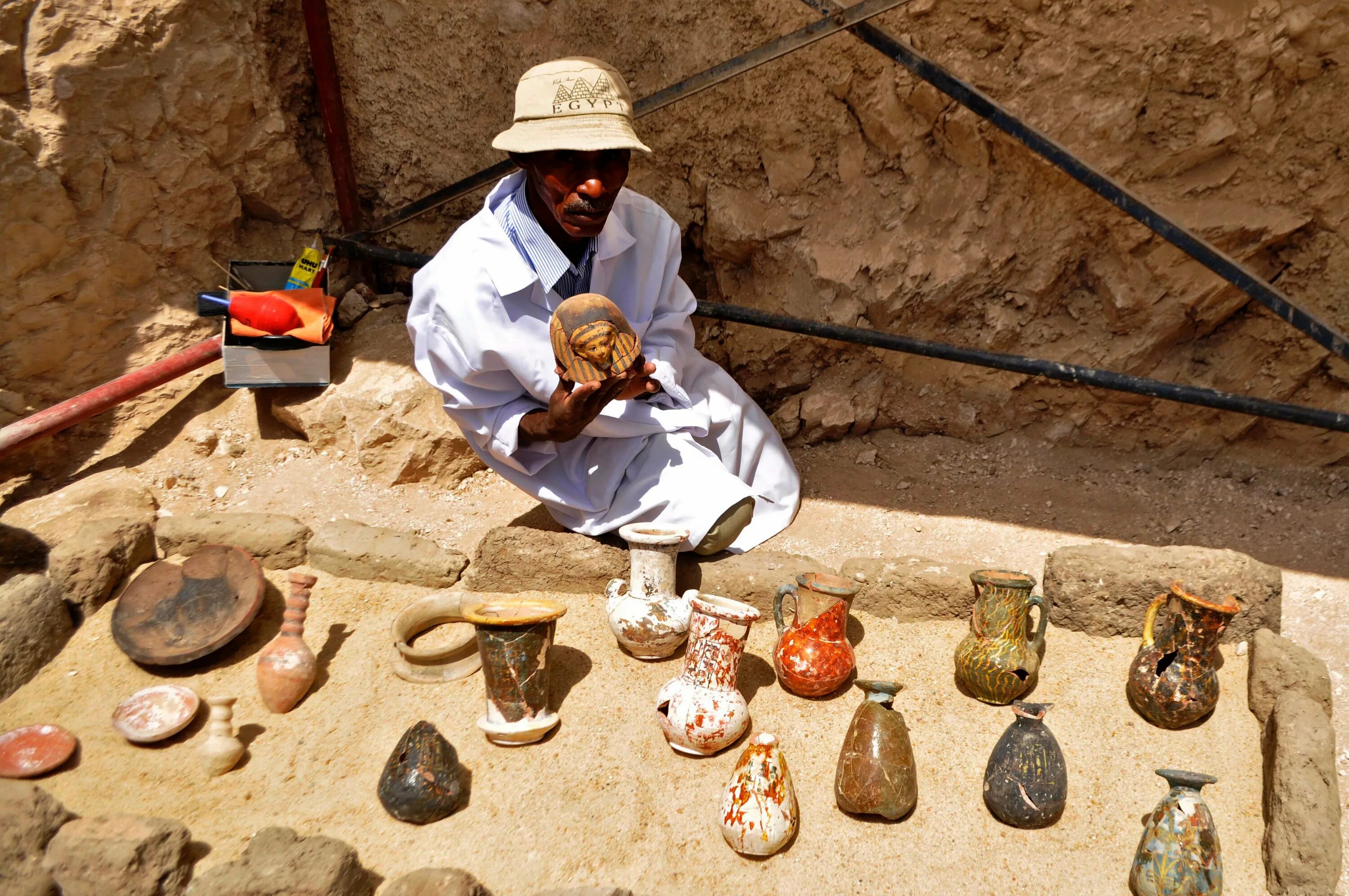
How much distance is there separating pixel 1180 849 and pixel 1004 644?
673mm

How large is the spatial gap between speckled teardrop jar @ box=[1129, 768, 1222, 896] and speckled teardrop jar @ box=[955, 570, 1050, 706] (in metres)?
0.51

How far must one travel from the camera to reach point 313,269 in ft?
13.6

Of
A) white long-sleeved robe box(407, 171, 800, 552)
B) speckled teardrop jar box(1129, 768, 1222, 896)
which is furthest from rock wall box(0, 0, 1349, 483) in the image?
speckled teardrop jar box(1129, 768, 1222, 896)

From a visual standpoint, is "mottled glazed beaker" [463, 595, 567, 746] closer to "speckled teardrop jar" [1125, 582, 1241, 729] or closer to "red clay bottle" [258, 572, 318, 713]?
"red clay bottle" [258, 572, 318, 713]

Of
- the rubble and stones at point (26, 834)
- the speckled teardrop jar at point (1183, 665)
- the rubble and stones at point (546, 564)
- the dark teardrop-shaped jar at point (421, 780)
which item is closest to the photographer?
the rubble and stones at point (26, 834)

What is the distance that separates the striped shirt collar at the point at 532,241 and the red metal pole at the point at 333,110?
5.76 ft

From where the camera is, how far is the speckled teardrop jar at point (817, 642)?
8.71 feet


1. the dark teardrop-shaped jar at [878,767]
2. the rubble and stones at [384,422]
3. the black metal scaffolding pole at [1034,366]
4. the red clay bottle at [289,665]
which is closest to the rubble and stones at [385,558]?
the red clay bottle at [289,665]

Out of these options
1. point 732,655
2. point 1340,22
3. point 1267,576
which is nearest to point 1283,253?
point 1340,22

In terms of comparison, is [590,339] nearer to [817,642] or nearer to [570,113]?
[570,113]

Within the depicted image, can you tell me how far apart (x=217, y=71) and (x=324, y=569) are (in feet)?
7.51

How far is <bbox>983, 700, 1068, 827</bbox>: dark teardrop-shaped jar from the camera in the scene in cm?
225

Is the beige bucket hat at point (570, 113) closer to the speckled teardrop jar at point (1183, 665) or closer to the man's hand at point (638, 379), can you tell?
the man's hand at point (638, 379)

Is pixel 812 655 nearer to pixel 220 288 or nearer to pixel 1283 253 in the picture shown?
pixel 1283 253
